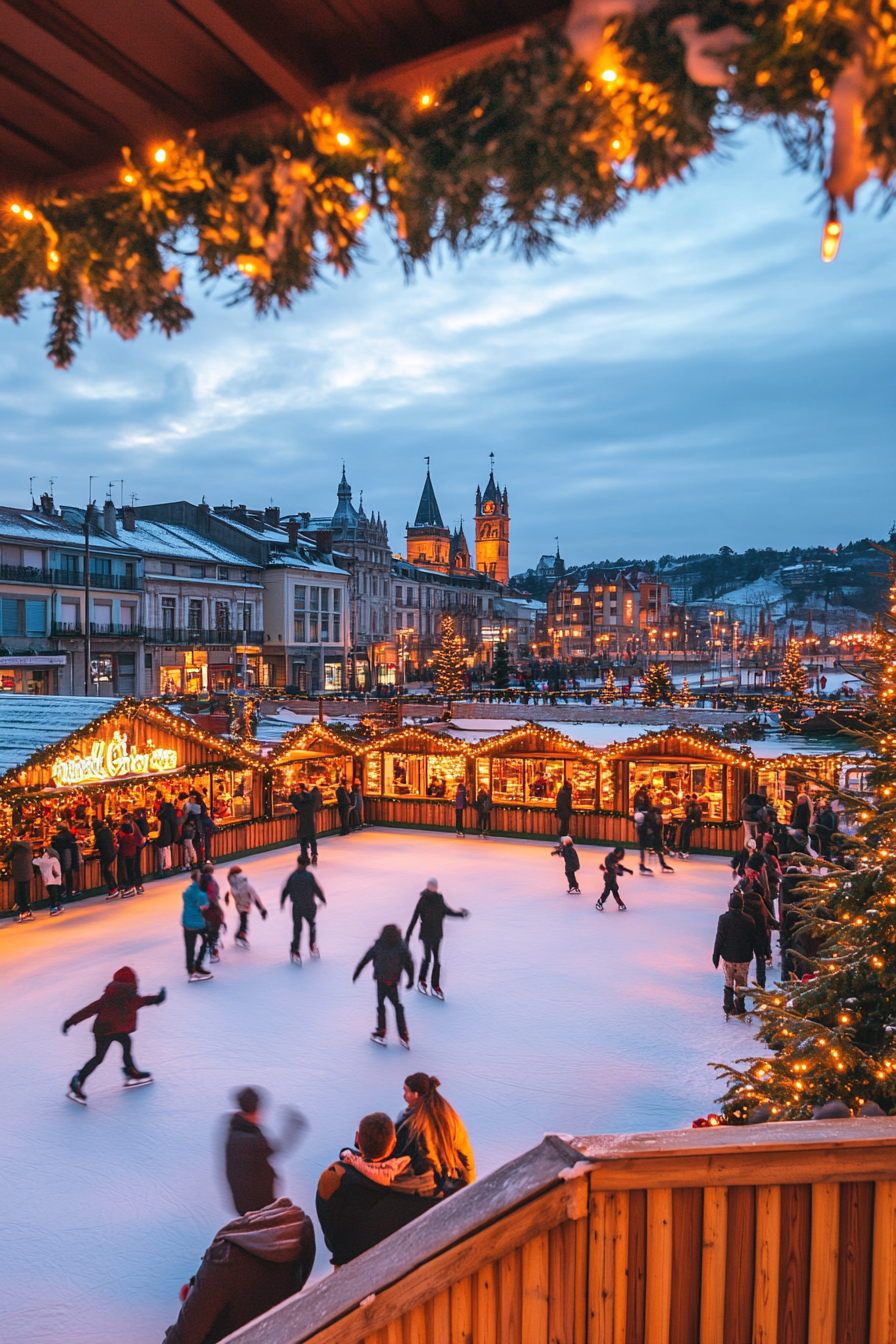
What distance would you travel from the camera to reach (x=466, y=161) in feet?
5.70

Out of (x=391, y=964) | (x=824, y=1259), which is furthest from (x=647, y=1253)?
(x=391, y=964)

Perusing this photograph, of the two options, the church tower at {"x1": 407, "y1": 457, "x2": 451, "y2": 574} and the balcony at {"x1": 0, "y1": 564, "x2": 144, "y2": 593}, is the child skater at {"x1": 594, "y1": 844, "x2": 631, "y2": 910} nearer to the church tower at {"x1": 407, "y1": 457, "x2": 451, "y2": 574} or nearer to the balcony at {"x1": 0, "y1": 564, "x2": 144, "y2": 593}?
the balcony at {"x1": 0, "y1": 564, "x2": 144, "y2": 593}

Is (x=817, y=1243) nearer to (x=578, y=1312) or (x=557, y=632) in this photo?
(x=578, y=1312)

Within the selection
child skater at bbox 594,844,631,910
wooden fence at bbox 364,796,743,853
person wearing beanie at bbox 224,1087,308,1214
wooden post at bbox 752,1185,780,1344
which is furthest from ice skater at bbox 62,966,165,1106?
wooden fence at bbox 364,796,743,853

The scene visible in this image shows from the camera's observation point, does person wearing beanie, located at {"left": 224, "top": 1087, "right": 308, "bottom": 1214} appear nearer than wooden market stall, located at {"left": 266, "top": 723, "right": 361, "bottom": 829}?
Yes

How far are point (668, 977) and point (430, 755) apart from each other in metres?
10.6

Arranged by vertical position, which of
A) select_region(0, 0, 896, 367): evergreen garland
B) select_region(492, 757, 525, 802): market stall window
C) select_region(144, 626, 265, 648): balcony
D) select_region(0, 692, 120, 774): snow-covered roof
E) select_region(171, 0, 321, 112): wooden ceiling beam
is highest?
select_region(171, 0, 321, 112): wooden ceiling beam

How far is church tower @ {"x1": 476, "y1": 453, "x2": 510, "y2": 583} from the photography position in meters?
134

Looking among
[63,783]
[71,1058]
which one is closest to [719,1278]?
[71,1058]

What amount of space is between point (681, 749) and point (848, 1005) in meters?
13.3

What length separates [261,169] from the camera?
1850 mm

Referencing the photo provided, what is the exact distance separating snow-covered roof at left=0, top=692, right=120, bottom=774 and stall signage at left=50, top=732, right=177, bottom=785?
483mm

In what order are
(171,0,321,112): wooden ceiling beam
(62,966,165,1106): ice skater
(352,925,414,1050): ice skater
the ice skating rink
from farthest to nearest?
(352,925,414,1050): ice skater → (62,966,165,1106): ice skater → the ice skating rink → (171,0,321,112): wooden ceiling beam

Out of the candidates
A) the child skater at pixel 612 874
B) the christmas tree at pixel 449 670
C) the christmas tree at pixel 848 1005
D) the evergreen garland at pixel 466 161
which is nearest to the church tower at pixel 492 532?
the christmas tree at pixel 449 670
